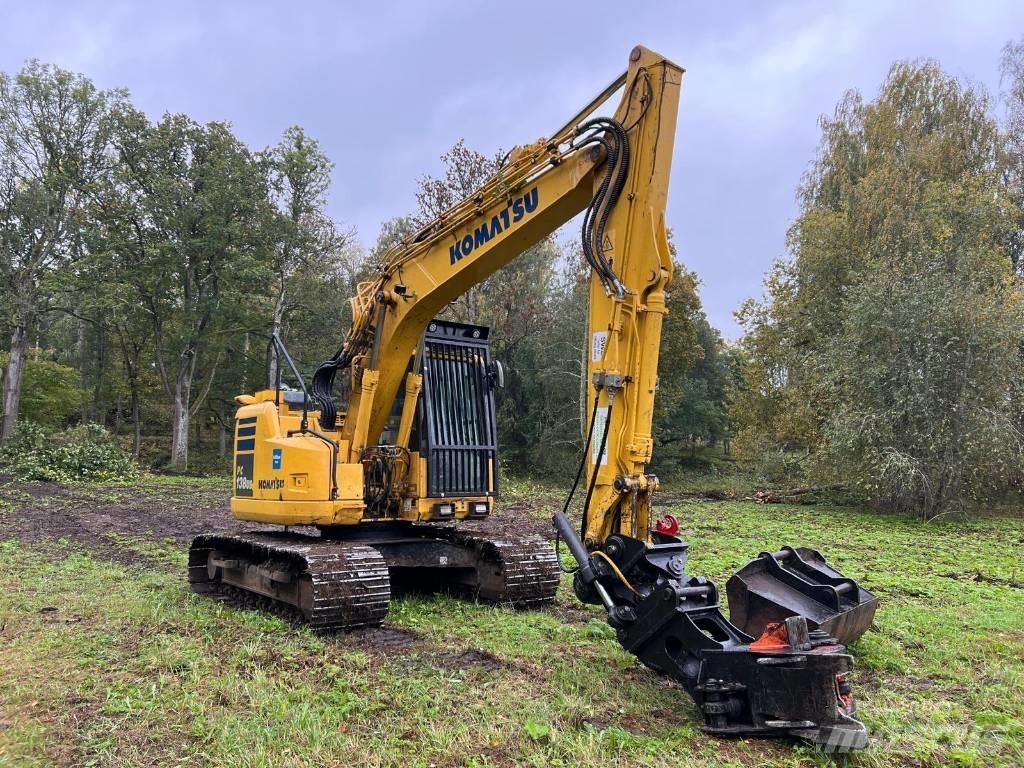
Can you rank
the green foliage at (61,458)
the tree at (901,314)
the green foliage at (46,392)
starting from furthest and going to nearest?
the green foliage at (46,392) < the green foliage at (61,458) < the tree at (901,314)

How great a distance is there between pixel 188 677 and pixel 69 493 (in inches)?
626

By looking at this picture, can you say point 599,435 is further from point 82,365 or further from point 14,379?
point 82,365

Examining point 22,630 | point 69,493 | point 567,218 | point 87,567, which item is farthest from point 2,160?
point 567,218

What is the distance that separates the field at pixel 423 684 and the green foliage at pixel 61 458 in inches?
555

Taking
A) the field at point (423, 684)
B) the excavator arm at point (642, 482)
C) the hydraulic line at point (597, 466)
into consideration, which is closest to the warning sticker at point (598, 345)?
the excavator arm at point (642, 482)

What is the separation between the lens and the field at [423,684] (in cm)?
373

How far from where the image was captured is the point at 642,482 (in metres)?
4.82

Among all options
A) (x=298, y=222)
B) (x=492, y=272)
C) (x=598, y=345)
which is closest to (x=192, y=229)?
(x=298, y=222)

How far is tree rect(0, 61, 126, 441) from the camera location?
79.9 ft

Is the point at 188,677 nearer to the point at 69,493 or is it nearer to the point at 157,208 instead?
the point at 69,493

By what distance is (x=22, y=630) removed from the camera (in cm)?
600

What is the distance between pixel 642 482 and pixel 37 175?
26925 mm

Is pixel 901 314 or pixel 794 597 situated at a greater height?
pixel 901 314

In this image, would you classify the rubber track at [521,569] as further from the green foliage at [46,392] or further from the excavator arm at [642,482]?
the green foliage at [46,392]
